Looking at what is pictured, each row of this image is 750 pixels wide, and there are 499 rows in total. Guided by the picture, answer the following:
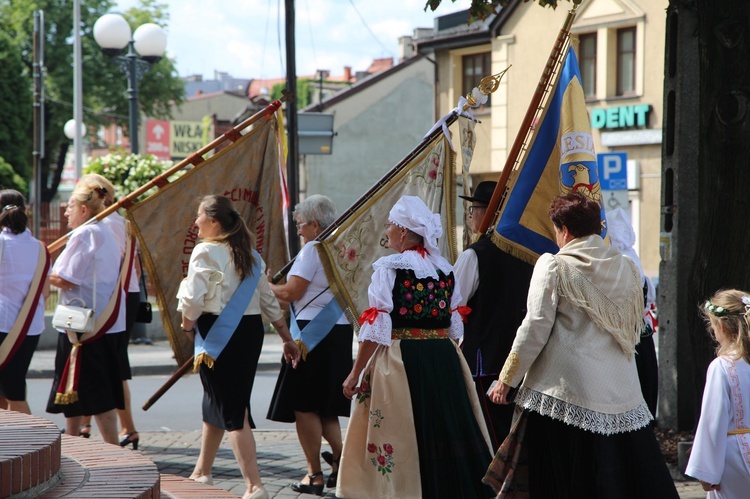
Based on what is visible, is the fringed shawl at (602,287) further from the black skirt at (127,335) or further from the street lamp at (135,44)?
the street lamp at (135,44)

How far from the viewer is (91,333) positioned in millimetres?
7035

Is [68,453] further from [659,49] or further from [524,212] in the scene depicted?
[659,49]

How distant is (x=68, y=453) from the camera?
15.1 feet

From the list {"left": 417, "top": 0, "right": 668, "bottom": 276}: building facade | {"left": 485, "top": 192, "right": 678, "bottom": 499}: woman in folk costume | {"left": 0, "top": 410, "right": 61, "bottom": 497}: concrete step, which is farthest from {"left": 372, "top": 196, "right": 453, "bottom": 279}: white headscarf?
{"left": 417, "top": 0, "right": 668, "bottom": 276}: building facade

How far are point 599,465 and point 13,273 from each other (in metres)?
4.25

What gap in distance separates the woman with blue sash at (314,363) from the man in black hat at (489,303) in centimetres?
108

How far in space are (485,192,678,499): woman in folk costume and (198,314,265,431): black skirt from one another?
177 cm

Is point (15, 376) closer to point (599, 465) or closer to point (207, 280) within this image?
point (207, 280)

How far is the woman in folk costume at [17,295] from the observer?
6957mm

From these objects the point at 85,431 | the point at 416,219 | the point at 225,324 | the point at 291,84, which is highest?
the point at 291,84

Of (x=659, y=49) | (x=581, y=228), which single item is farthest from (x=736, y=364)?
(x=659, y=49)

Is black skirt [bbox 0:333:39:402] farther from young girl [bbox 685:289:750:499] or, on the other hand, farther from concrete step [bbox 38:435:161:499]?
young girl [bbox 685:289:750:499]

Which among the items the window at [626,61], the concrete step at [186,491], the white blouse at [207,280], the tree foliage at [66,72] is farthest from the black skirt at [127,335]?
the tree foliage at [66,72]

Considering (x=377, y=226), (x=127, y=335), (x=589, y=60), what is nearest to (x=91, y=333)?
(x=127, y=335)
